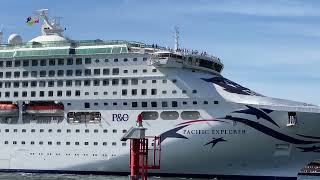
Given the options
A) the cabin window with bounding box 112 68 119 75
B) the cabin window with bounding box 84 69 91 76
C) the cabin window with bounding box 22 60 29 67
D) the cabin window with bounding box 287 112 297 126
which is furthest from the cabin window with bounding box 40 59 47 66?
the cabin window with bounding box 287 112 297 126

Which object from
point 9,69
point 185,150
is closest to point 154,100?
point 185,150

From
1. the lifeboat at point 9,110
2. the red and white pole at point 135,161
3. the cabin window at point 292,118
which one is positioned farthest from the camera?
the lifeboat at point 9,110

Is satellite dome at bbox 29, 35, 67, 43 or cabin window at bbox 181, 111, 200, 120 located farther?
satellite dome at bbox 29, 35, 67, 43

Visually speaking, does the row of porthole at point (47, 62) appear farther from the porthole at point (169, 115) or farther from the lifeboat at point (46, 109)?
the porthole at point (169, 115)

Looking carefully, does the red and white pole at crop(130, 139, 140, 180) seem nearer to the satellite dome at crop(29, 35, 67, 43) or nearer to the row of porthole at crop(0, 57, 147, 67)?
the row of porthole at crop(0, 57, 147, 67)

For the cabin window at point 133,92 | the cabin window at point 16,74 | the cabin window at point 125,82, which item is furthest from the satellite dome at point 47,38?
the cabin window at point 133,92

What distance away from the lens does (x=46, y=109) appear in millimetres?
42219

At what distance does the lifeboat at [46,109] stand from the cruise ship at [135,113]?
0.08 m

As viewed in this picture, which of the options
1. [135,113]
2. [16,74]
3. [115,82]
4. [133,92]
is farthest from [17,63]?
[135,113]

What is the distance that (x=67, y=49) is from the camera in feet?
139

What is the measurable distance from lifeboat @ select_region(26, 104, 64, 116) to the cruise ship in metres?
0.08

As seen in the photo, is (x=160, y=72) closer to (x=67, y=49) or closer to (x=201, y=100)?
(x=201, y=100)

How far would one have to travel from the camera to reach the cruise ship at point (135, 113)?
122ft

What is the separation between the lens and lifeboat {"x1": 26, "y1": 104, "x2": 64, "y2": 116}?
41812 millimetres
